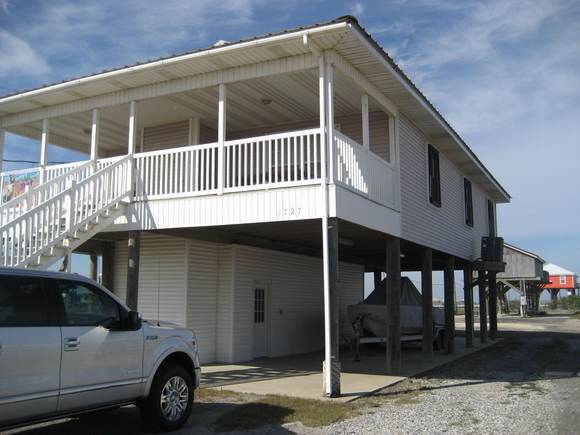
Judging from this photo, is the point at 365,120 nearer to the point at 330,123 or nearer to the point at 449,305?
the point at 330,123

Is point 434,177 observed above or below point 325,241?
above

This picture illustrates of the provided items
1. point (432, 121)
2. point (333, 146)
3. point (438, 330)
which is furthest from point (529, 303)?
point (333, 146)

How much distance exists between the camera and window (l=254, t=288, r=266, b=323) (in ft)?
52.1

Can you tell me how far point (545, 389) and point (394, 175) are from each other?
17.5 feet

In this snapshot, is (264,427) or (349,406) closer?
(264,427)

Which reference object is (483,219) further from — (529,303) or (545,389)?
(529,303)

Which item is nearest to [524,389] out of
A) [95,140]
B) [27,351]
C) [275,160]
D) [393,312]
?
[393,312]

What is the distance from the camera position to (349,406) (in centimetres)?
901

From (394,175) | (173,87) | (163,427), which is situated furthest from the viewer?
(394,175)

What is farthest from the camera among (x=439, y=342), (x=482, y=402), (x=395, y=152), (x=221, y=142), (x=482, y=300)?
(x=482, y=300)

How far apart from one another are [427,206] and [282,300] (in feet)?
15.9

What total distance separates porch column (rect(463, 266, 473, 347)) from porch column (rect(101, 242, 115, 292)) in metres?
11.9

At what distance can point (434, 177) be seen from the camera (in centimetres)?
1652

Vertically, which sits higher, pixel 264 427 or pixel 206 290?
pixel 206 290
